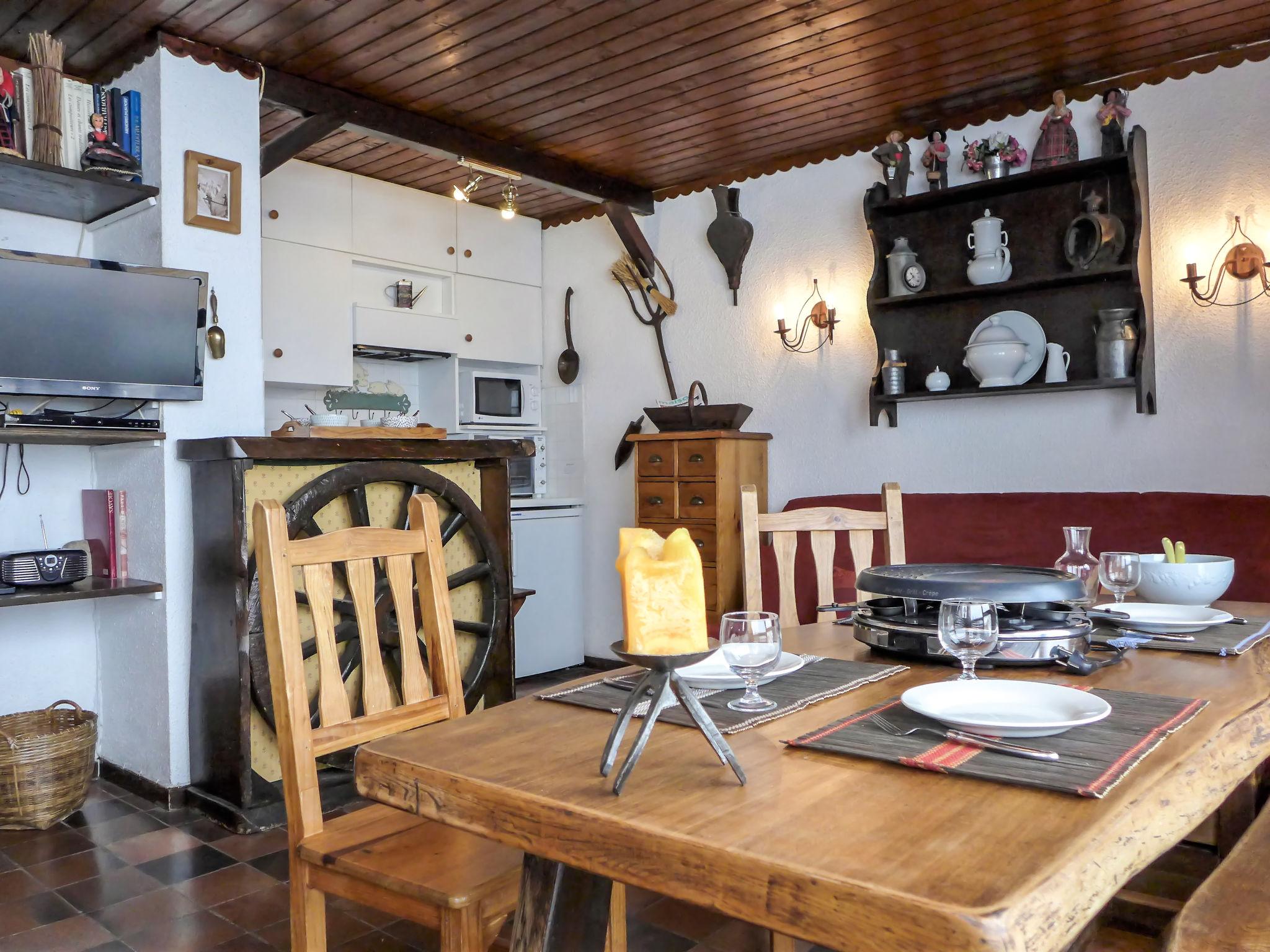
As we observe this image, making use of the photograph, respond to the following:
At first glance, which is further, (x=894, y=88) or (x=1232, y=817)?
(x=894, y=88)

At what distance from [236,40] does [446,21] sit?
2.30 ft

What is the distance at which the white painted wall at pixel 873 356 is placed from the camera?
11.1ft

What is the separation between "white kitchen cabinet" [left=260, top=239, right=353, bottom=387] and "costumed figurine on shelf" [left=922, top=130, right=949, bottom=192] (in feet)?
8.61

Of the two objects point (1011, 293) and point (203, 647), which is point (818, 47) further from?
point (203, 647)

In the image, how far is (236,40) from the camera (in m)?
3.12

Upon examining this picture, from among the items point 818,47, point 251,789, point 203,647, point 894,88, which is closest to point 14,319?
point 203,647

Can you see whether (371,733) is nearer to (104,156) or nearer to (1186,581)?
(1186,581)

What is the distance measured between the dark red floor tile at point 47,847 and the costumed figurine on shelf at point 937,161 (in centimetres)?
371

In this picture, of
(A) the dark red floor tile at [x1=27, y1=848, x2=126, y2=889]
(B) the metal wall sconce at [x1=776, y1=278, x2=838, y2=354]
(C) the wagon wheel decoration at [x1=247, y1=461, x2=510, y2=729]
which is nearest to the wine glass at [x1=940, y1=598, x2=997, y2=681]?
(C) the wagon wheel decoration at [x1=247, y1=461, x2=510, y2=729]

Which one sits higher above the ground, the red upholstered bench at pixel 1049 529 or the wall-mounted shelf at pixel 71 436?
the wall-mounted shelf at pixel 71 436

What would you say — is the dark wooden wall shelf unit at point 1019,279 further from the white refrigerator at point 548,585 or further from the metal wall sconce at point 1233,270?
the white refrigerator at point 548,585

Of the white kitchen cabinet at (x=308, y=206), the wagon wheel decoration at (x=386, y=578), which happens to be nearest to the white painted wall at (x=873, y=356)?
the white kitchen cabinet at (x=308, y=206)

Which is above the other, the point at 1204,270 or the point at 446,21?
the point at 446,21

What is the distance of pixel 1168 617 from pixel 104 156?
3064 millimetres
